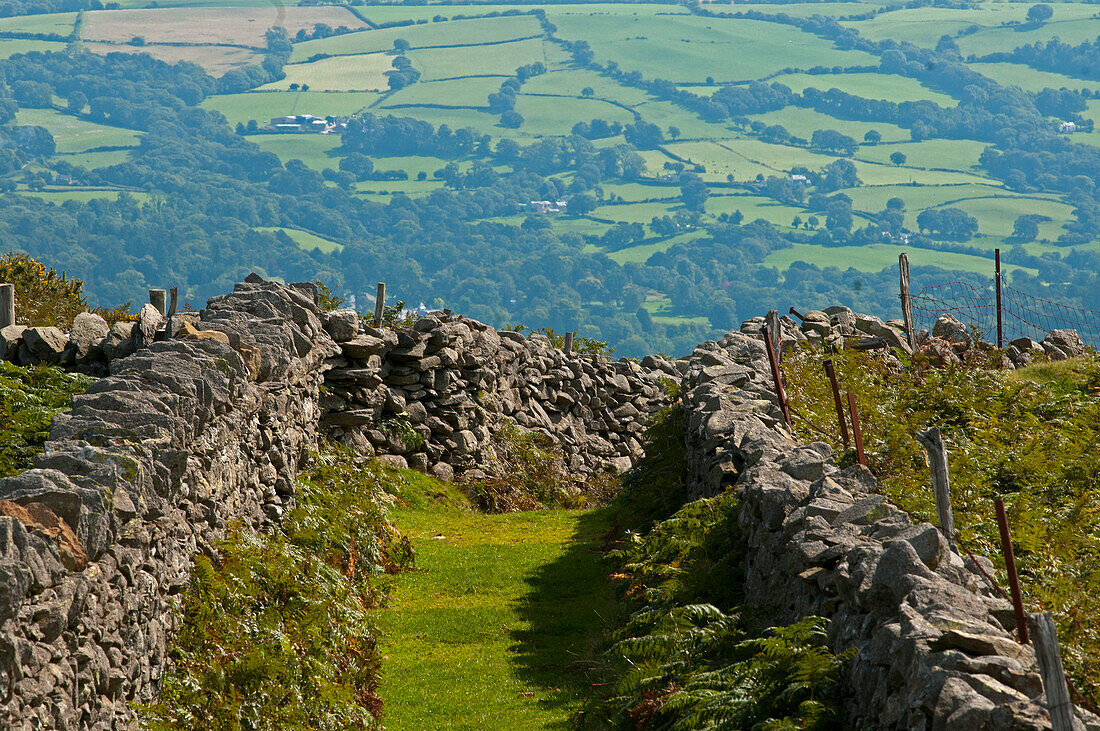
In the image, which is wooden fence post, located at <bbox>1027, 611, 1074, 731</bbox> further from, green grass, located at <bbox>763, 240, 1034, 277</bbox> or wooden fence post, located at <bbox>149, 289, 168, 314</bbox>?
green grass, located at <bbox>763, 240, 1034, 277</bbox>

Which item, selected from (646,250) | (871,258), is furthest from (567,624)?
(646,250)

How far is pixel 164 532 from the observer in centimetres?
879

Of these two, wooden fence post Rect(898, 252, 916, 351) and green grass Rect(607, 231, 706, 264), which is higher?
wooden fence post Rect(898, 252, 916, 351)

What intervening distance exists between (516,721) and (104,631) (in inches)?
179

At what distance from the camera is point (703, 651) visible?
9.16 metres

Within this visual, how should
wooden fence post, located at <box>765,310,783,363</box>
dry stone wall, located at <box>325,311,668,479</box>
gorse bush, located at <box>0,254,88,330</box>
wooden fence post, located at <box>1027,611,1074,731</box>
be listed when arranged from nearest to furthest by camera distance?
wooden fence post, located at <box>1027,611,1074,731</box> → wooden fence post, located at <box>765,310,783,363</box> → gorse bush, located at <box>0,254,88,330</box> → dry stone wall, located at <box>325,311,668,479</box>

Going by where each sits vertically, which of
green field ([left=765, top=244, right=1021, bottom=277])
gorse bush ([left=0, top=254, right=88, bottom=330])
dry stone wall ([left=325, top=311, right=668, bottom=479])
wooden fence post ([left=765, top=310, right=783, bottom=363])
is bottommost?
green field ([left=765, top=244, right=1021, bottom=277])

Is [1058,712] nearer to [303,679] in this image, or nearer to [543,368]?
[303,679]

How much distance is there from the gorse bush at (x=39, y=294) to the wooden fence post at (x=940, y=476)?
51.9ft

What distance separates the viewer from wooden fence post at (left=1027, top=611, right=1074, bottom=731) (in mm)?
5027

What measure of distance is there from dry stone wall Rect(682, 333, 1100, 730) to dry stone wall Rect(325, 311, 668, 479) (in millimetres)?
9237

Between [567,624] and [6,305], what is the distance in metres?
9.45

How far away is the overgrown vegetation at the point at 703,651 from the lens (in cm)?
724

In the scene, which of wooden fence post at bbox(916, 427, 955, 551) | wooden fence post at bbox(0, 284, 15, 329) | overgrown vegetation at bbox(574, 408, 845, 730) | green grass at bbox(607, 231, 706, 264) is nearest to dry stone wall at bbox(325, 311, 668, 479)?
wooden fence post at bbox(0, 284, 15, 329)
